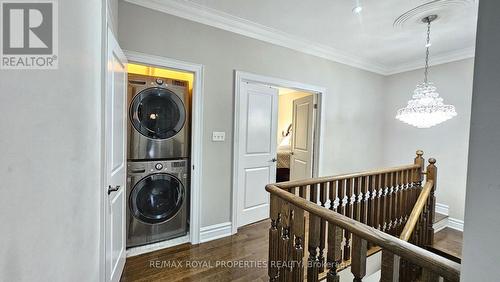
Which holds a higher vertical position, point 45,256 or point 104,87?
point 104,87

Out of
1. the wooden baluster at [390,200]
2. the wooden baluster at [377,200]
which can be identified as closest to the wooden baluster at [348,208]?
the wooden baluster at [377,200]

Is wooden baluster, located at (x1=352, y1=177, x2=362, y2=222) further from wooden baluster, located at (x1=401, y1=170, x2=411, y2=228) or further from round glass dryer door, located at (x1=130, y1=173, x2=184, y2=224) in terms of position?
round glass dryer door, located at (x1=130, y1=173, x2=184, y2=224)

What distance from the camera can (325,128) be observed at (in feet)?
11.6

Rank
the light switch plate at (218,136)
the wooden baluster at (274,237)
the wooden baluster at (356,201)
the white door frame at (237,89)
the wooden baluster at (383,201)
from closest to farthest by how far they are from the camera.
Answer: the wooden baluster at (274,237) → the wooden baluster at (356,201) → the wooden baluster at (383,201) → the light switch plate at (218,136) → the white door frame at (237,89)

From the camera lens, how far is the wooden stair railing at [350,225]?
0.82 meters

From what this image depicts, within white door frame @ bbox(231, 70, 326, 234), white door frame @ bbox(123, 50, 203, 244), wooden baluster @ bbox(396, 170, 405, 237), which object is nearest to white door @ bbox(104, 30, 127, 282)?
white door frame @ bbox(123, 50, 203, 244)

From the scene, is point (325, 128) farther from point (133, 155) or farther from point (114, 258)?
point (114, 258)

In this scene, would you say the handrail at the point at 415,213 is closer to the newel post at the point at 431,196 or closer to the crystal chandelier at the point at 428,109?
the newel post at the point at 431,196

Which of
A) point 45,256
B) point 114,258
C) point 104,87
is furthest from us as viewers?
point 114,258

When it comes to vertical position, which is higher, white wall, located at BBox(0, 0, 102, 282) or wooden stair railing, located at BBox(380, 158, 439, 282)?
white wall, located at BBox(0, 0, 102, 282)

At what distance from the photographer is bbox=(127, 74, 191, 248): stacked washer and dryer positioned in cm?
227

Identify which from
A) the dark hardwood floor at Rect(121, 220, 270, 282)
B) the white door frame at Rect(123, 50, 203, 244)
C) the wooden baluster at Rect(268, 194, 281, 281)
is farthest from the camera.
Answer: the white door frame at Rect(123, 50, 203, 244)

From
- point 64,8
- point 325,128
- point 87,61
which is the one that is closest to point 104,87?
point 87,61

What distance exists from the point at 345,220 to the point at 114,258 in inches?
66.5
